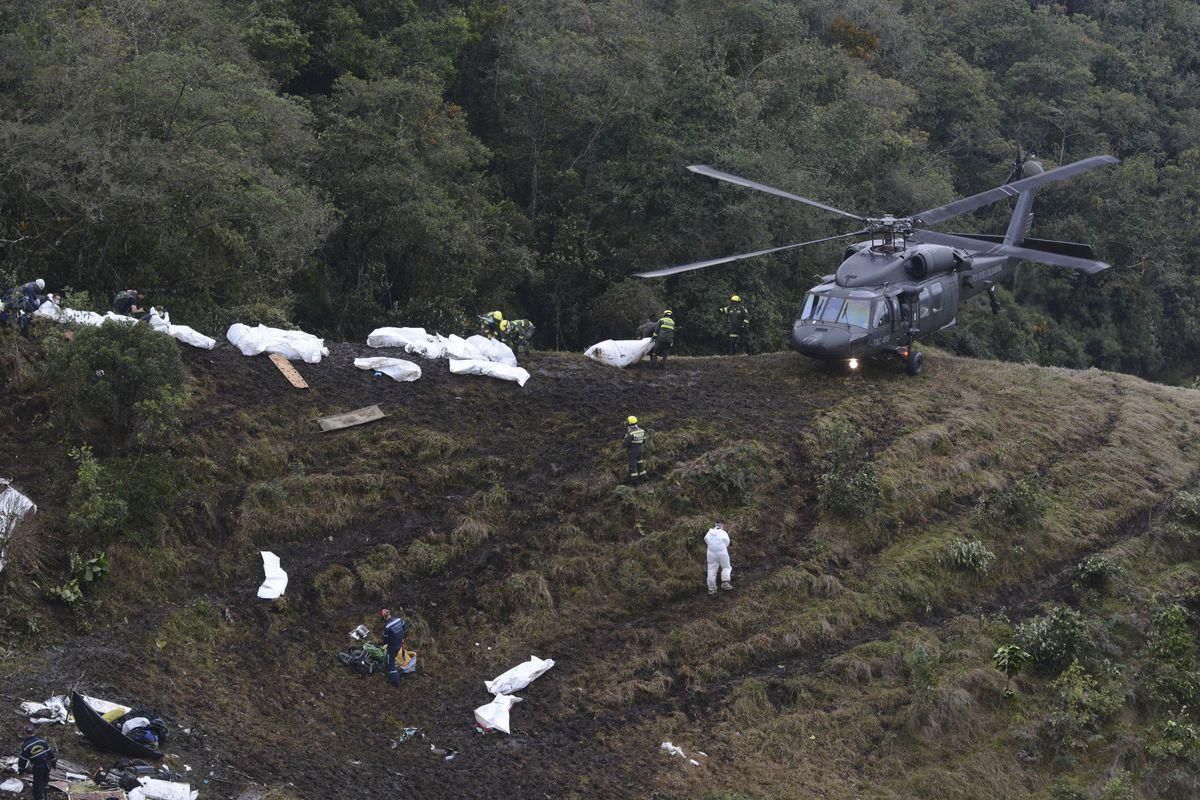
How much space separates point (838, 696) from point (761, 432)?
576 cm

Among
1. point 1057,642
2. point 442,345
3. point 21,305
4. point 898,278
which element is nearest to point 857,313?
point 898,278

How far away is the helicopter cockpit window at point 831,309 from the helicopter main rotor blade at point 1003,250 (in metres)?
2.50

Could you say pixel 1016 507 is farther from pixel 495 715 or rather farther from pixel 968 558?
pixel 495 715

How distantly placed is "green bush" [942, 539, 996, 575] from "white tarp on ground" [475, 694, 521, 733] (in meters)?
7.23

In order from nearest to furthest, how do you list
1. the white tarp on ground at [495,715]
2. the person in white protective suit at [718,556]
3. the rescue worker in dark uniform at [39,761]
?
the rescue worker in dark uniform at [39,761]
the white tarp on ground at [495,715]
the person in white protective suit at [718,556]

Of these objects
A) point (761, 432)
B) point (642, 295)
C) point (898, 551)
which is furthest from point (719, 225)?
point (898, 551)

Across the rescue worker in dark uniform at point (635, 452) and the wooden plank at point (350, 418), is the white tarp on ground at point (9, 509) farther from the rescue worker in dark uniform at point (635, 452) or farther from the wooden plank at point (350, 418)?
the rescue worker in dark uniform at point (635, 452)

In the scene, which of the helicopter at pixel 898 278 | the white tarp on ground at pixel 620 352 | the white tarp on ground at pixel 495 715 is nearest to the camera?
the white tarp on ground at pixel 495 715

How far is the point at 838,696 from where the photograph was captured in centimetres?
1459

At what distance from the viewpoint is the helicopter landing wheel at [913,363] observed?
22.5m

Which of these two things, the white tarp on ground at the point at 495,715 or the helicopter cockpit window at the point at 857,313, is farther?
the helicopter cockpit window at the point at 857,313

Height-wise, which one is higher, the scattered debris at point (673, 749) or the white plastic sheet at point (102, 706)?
the white plastic sheet at point (102, 706)

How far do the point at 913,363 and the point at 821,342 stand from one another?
261 cm

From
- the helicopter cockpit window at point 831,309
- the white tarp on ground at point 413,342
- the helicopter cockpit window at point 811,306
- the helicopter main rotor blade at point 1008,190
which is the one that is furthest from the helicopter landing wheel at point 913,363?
the white tarp on ground at point 413,342
